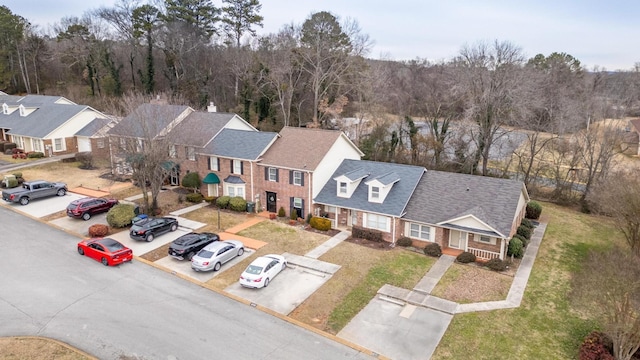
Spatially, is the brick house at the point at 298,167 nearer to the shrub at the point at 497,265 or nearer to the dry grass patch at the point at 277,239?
the dry grass patch at the point at 277,239

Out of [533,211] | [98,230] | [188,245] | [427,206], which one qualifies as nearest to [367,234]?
[427,206]

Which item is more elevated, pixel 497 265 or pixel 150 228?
pixel 150 228

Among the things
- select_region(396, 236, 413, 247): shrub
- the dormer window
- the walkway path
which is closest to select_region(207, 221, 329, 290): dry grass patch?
the dormer window

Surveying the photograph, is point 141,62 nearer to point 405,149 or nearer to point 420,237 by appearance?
point 405,149

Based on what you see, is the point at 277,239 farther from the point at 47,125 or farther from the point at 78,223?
the point at 47,125

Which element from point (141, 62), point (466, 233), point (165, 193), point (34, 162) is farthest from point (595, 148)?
point (141, 62)

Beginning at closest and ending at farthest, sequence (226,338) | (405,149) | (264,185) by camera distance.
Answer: (226,338)
(264,185)
(405,149)

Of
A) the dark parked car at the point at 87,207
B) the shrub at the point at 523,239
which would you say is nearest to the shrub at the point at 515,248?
the shrub at the point at 523,239
